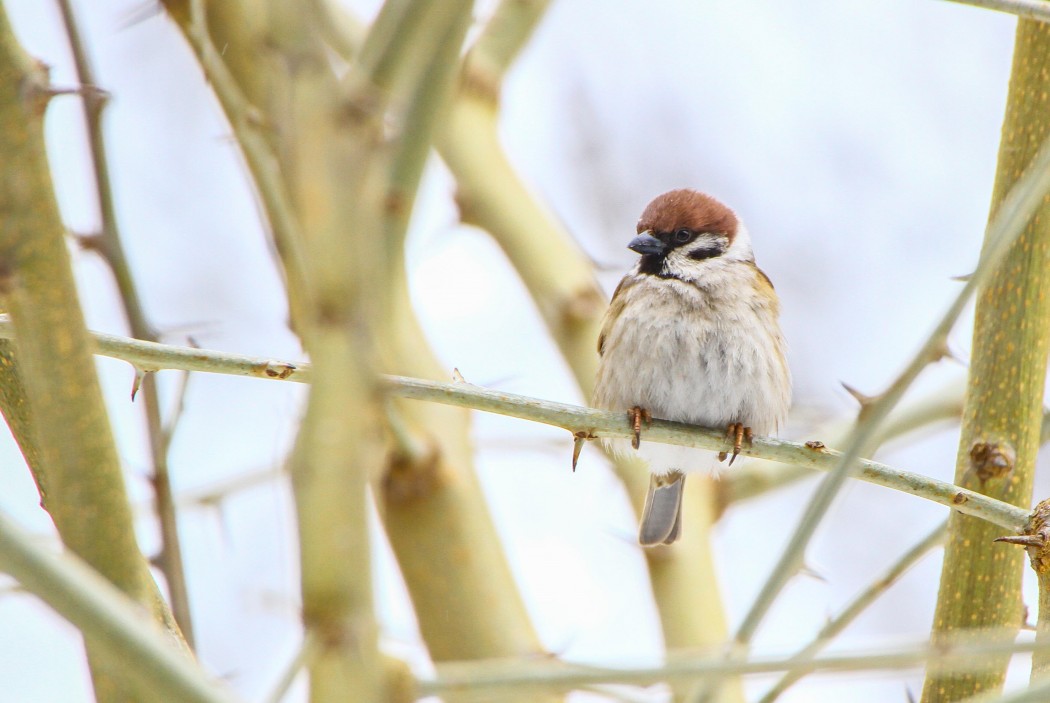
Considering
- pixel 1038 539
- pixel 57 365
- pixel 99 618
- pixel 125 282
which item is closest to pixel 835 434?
pixel 1038 539

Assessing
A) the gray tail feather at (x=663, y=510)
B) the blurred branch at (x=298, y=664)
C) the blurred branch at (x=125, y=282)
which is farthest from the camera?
the gray tail feather at (x=663, y=510)

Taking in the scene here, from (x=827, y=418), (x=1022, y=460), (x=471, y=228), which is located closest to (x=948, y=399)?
(x=827, y=418)

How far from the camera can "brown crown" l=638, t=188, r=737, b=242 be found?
4.78 m

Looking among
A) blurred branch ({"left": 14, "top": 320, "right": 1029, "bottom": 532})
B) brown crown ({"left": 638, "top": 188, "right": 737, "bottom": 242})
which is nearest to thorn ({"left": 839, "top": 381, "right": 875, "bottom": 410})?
blurred branch ({"left": 14, "top": 320, "right": 1029, "bottom": 532})

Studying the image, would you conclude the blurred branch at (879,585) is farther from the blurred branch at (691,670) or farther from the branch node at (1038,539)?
the blurred branch at (691,670)

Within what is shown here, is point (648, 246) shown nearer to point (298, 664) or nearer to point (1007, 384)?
point (1007, 384)

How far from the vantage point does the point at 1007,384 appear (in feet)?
9.73

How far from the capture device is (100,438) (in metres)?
1.82

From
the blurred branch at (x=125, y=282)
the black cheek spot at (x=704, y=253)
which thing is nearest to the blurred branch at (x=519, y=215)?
the black cheek spot at (x=704, y=253)

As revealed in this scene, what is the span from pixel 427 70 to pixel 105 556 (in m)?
0.90

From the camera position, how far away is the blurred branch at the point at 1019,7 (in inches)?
88.6

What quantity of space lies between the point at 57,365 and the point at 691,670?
1.07 m

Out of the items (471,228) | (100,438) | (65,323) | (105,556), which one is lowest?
(105,556)

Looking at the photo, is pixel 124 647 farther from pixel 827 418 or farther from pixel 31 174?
pixel 827 418
